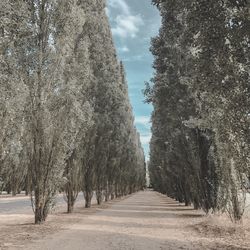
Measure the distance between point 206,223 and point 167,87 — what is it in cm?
872

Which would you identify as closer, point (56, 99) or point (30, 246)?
point (30, 246)

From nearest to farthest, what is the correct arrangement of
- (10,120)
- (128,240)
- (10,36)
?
(10,36) < (128,240) < (10,120)

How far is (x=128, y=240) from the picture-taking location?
1210 centimetres

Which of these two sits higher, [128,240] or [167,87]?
[167,87]

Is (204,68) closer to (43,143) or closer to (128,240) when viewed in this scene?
(128,240)

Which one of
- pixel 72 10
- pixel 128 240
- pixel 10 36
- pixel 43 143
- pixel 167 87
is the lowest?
pixel 128 240

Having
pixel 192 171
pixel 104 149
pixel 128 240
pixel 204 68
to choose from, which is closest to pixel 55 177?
pixel 128 240

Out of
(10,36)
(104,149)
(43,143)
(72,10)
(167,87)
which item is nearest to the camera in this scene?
(10,36)

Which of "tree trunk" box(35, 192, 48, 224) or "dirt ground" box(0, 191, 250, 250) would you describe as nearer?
"dirt ground" box(0, 191, 250, 250)

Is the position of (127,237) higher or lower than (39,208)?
lower

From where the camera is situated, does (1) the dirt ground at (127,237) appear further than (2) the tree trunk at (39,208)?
No

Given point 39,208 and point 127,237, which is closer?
point 127,237

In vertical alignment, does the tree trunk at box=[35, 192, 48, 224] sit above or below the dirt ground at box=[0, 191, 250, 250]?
above

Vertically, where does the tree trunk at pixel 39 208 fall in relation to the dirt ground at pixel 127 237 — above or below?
above
